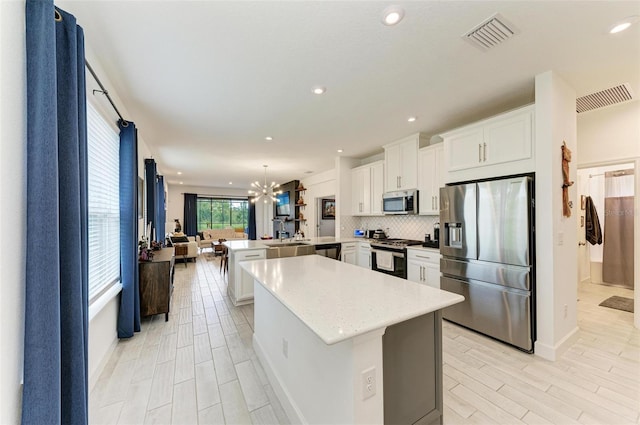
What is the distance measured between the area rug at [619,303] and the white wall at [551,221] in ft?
6.74

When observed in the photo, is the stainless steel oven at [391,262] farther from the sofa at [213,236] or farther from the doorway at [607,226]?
the sofa at [213,236]

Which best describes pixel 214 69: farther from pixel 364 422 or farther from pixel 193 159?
pixel 193 159

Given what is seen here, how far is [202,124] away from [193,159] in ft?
8.02

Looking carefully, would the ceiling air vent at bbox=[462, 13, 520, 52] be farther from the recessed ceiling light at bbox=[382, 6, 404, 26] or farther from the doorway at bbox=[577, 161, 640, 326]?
the doorway at bbox=[577, 161, 640, 326]

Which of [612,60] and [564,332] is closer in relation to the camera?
[612,60]

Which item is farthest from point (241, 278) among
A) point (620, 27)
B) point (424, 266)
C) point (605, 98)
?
point (605, 98)

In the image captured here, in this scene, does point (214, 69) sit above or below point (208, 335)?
above

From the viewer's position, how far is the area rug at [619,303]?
11.6 ft

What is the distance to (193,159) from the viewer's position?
18.5 ft

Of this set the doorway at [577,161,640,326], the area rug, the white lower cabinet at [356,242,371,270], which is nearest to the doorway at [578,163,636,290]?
the doorway at [577,161,640,326]

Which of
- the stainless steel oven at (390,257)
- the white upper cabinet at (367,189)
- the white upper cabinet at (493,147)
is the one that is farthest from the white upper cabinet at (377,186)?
the white upper cabinet at (493,147)

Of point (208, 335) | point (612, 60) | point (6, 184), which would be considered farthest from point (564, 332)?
point (6, 184)

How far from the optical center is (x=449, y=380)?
2037 mm

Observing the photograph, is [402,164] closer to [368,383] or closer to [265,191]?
[265,191]
